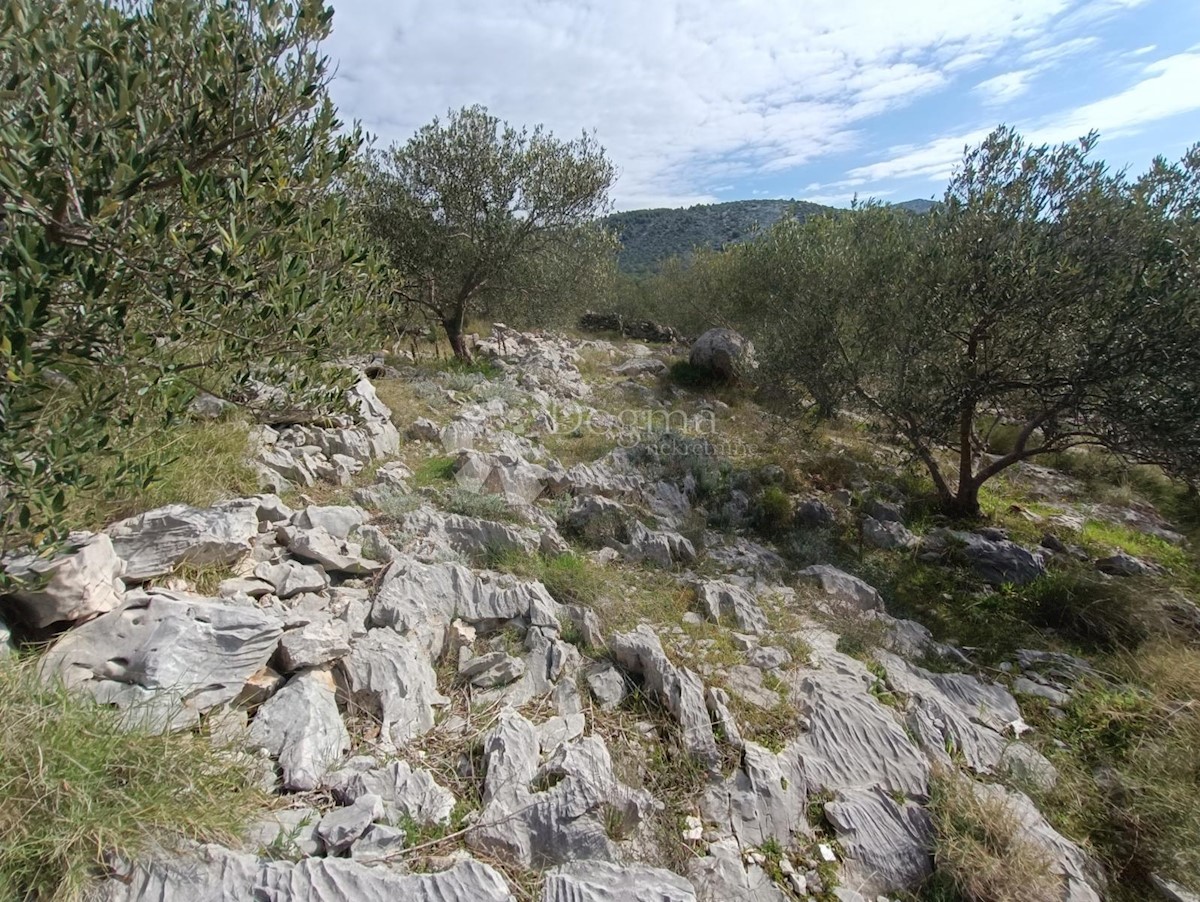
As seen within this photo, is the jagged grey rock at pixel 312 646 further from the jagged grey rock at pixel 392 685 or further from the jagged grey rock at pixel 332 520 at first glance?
the jagged grey rock at pixel 332 520

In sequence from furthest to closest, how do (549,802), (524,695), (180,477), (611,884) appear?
(180,477)
(524,695)
(549,802)
(611,884)

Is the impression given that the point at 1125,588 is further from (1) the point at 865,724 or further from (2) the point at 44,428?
(2) the point at 44,428

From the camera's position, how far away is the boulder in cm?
1759

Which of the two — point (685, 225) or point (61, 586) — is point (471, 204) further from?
point (685, 225)

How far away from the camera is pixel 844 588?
7164 mm

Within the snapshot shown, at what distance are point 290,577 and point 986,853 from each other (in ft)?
18.0

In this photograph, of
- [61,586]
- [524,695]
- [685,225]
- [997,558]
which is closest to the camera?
[61,586]

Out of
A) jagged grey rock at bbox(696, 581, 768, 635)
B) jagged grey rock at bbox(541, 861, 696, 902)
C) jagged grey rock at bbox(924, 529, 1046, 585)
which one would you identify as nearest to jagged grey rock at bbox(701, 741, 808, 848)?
jagged grey rock at bbox(541, 861, 696, 902)

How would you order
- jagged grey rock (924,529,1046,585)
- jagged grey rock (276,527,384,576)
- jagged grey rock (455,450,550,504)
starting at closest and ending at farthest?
1. jagged grey rock (276,527,384,576)
2. jagged grey rock (455,450,550,504)
3. jagged grey rock (924,529,1046,585)

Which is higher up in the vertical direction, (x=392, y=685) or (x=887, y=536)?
(x=392, y=685)

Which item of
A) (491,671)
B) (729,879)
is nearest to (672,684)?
(729,879)

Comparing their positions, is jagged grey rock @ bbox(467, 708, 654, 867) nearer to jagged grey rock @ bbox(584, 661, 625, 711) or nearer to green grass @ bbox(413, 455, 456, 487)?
jagged grey rock @ bbox(584, 661, 625, 711)

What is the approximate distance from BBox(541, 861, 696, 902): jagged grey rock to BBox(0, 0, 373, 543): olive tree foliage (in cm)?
337

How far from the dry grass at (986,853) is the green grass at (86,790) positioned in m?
4.35
